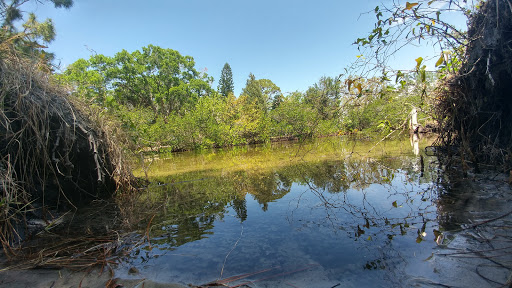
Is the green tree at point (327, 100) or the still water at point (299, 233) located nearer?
the still water at point (299, 233)

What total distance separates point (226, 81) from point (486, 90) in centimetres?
5768

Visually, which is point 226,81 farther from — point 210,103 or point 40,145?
point 40,145

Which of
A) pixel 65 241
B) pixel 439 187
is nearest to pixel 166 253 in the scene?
pixel 65 241

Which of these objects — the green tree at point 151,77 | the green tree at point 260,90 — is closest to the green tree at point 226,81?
the green tree at point 260,90

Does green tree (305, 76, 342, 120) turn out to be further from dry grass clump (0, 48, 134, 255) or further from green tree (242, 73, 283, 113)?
green tree (242, 73, 283, 113)

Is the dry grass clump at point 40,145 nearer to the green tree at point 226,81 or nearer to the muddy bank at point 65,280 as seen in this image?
the muddy bank at point 65,280

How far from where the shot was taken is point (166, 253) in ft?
8.56

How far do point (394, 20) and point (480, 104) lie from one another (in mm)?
2200

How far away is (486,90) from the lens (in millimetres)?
4137

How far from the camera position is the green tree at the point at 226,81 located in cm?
5853

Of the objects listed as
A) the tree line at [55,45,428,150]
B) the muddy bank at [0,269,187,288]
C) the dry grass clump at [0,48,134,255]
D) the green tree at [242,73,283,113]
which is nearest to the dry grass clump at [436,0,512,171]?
the tree line at [55,45,428,150]

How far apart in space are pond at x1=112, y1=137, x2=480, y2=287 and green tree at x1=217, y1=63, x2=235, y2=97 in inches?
2181

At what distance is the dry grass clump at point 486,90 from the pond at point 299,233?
38.1 inches

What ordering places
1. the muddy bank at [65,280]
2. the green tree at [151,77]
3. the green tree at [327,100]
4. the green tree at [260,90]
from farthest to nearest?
the green tree at [260,90], the green tree at [151,77], the green tree at [327,100], the muddy bank at [65,280]
